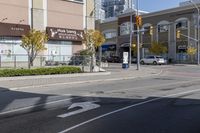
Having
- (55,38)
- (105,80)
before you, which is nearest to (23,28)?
(55,38)

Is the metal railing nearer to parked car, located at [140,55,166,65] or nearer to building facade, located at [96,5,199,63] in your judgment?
parked car, located at [140,55,166,65]

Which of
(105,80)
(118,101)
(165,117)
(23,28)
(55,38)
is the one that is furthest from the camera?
(55,38)

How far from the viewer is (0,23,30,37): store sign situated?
3812 cm

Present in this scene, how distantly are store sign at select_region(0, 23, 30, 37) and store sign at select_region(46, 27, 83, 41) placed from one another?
2.86m

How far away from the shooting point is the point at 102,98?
15.7m

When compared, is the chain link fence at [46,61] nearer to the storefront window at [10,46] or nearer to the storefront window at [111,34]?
the storefront window at [10,46]

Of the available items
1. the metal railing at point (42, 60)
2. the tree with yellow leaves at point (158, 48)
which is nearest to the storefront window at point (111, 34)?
the tree with yellow leaves at point (158, 48)

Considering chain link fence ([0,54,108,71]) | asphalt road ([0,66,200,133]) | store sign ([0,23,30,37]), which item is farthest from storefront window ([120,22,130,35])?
asphalt road ([0,66,200,133])

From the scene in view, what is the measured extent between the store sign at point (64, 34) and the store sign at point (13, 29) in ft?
9.38

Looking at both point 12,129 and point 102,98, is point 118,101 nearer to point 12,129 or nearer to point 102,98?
point 102,98

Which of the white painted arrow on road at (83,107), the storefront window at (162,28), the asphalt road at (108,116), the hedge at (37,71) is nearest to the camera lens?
the asphalt road at (108,116)

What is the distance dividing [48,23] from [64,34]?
2.44 m

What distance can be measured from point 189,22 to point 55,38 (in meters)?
39.8

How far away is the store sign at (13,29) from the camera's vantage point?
38.1 meters
